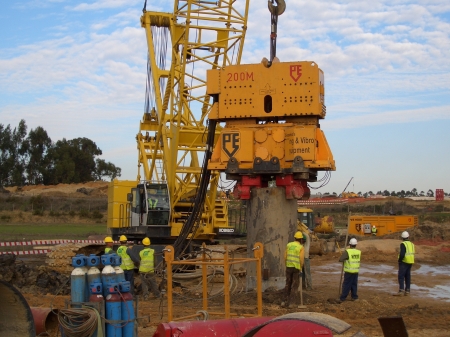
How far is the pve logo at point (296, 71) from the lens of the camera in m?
14.2

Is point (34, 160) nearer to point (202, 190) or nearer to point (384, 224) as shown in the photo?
point (384, 224)

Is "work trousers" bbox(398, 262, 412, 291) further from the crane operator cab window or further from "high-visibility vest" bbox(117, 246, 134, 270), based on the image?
the crane operator cab window

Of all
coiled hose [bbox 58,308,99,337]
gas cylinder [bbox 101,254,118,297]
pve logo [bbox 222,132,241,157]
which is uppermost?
pve logo [bbox 222,132,241,157]

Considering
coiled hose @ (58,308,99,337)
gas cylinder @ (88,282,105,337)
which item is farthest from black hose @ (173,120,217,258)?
coiled hose @ (58,308,99,337)

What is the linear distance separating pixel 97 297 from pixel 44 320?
4.69 feet

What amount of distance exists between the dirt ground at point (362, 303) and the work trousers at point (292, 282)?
→ 1.12ft

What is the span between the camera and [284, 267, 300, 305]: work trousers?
1354cm

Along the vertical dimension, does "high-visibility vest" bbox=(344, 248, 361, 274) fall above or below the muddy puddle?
above

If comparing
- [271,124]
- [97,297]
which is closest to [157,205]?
[271,124]

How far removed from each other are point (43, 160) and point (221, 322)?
8394cm

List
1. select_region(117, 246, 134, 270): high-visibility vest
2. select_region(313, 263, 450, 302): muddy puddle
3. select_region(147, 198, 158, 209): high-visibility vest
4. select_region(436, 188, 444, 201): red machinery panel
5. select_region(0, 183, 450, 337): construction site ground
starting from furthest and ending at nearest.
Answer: select_region(436, 188, 444, 201): red machinery panel → select_region(147, 198, 158, 209): high-visibility vest → select_region(313, 263, 450, 302): muddy puddle → select_region(117, 246, 134, 270): high-visibility vest → select_region(0, 183, 450, 337): construction site ground

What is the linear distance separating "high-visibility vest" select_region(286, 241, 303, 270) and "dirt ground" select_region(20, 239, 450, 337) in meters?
0.90

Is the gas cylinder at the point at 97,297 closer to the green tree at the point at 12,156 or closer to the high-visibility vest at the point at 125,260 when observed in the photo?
the high-visibility vest at the point at 125,260

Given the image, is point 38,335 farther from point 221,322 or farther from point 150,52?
point 150,52
